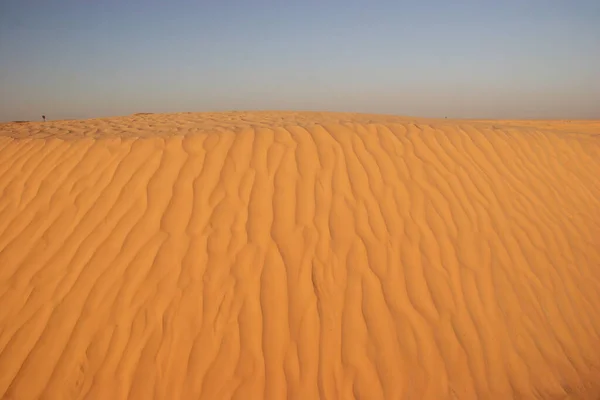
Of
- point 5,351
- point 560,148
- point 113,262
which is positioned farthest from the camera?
point 560,148

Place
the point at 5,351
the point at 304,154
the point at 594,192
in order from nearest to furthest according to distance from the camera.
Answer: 1. the point at 5,351
2. the point at 304,154
3. the point at 594,192

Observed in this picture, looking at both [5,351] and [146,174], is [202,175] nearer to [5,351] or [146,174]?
[146,174]

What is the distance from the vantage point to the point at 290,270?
158 inches

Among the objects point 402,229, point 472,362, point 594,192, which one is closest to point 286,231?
point 402,229

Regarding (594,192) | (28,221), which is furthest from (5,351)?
(594,192)

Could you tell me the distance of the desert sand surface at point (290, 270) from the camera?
3.39 meters

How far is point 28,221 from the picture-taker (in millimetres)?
4449

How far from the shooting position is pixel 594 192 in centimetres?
580

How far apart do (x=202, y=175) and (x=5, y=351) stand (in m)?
2.41

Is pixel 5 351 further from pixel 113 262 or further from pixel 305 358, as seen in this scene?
pixel 305 358

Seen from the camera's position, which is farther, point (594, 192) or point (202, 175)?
point (594, 192)

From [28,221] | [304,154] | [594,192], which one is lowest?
[28,221]

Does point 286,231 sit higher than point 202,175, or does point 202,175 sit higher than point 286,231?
point 202,175

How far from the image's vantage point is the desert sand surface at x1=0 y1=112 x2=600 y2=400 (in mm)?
3393
